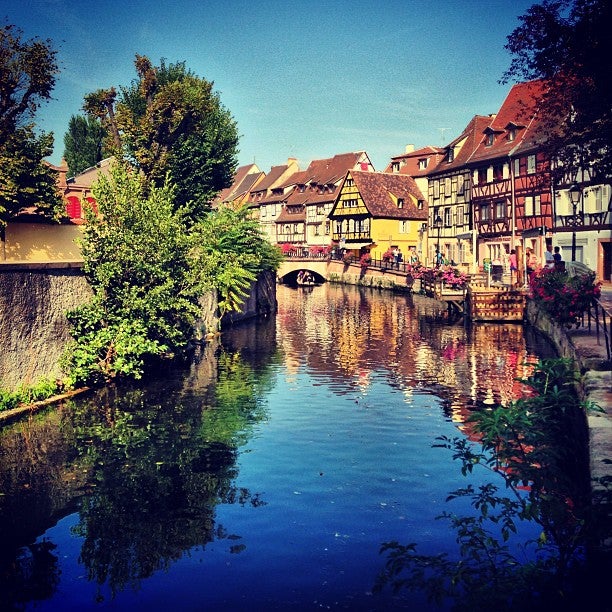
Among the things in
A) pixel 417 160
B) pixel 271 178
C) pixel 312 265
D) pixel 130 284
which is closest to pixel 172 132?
pixel 130 284

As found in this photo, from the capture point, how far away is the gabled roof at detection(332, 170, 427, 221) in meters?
76.7

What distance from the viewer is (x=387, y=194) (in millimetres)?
78562

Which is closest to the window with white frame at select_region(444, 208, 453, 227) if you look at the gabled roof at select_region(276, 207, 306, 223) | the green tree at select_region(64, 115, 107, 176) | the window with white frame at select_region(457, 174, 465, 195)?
the window with white frame at select_region(457, 174, 465, 195)

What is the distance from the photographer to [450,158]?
6806cm

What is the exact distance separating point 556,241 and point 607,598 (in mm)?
44472

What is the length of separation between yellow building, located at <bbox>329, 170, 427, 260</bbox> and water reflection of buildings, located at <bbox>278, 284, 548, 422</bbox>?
26.8 metres

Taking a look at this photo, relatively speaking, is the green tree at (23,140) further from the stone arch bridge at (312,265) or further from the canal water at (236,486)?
the stone arch bridge at (312,265)

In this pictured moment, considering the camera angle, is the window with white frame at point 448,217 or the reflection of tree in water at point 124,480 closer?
the reflection of tree in water at point 124,480

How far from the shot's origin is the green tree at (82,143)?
Answer: 245 ft

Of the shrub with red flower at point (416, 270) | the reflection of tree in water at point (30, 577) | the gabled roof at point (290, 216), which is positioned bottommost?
the reflection of tree in water at point (30, 577)

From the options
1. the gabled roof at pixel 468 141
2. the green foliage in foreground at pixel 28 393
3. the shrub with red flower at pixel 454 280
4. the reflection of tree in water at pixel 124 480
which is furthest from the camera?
the gabled roof at pixel 468 141

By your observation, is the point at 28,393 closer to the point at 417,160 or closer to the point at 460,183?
the point at 460,183

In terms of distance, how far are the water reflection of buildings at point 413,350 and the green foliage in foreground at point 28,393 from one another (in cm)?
940

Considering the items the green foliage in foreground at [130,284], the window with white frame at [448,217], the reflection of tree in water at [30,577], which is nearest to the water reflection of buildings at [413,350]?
the green foliage in foreground at [130,284]
